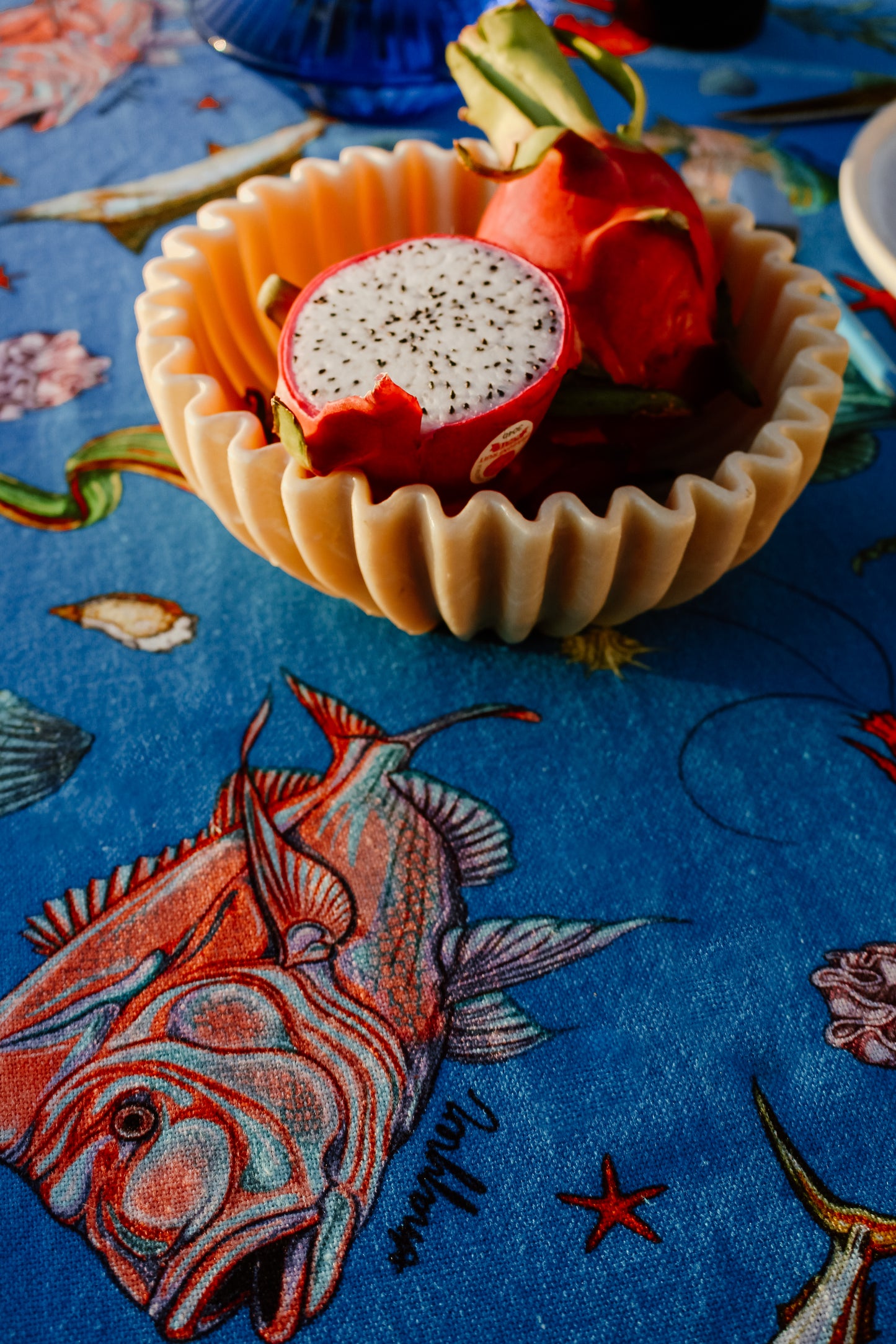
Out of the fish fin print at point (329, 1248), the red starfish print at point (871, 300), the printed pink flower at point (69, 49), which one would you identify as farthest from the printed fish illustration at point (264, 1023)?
the printed pink flower at point (69, 49)

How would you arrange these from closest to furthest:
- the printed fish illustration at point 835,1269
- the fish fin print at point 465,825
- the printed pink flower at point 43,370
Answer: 1. the printed fish illustration at point 835,1269
2. the fish fin print at point 465,825
3. the printed pink flower at point 43,370

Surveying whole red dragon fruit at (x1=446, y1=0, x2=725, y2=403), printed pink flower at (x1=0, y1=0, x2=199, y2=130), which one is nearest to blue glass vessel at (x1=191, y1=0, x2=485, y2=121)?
printed pink flower at (x1=0, y1=0, x2=199, y2=130)

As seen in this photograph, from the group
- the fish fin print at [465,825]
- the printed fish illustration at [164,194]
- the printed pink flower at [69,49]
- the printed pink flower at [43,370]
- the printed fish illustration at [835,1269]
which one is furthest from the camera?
the printed pink flower at [69,49]

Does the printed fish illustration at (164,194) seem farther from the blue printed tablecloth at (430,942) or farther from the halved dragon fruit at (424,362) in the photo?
the halved dragon fruit at (424,362)

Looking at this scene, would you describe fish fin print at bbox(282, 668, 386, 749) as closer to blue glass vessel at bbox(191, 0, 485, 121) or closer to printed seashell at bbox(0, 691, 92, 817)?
printed seashell at bbox(0, 691, 92, 817)

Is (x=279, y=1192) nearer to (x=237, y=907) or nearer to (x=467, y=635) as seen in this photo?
(x=237, y=907)

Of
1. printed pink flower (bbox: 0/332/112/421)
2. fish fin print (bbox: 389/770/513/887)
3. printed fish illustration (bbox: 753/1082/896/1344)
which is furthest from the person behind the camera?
Answer: printed pink flower (bbox: 0/332/112/421)

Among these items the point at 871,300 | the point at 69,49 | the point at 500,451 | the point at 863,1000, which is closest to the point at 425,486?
the point at 500,451
